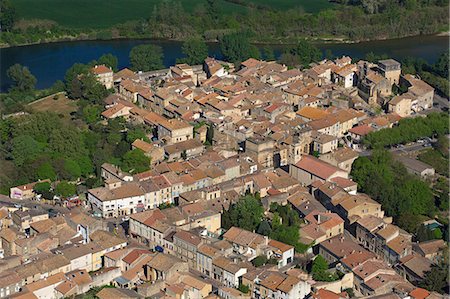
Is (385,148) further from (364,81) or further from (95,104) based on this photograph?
(95,104)

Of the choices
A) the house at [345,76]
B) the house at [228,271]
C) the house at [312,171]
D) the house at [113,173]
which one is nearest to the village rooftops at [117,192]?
the house at [113,173]

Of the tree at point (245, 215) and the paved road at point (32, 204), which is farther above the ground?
the tree at point (245, 215)

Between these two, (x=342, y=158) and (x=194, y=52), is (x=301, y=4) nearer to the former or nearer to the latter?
(x=194, y=52)

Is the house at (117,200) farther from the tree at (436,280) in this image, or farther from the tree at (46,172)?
the tree at (436,280)

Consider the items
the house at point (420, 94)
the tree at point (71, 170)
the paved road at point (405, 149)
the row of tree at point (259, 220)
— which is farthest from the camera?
the house at point (420, 94)

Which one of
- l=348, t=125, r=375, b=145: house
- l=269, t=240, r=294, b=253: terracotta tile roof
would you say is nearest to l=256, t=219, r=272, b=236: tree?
l=269, t=240, r=294, b=253: terracotta tile roof

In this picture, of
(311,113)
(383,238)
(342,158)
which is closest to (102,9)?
(311,113)
